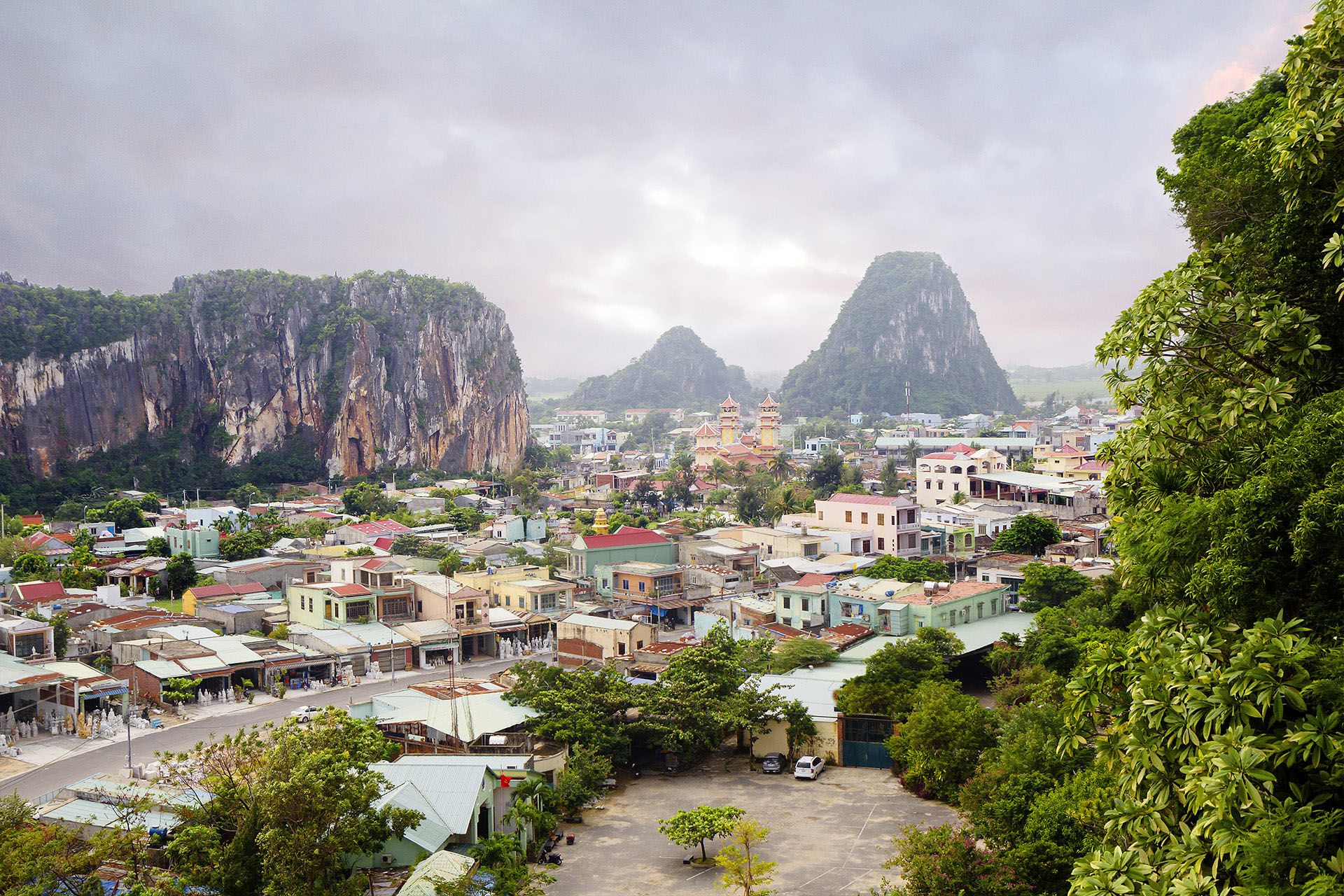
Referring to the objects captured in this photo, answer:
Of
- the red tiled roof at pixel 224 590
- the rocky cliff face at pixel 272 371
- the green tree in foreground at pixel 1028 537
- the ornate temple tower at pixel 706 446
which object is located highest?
the rocky cliff face at pixel 272 371

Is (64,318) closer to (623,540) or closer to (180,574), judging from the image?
(180,574)

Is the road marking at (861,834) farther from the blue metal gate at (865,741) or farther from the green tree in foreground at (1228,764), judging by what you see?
the green tree in foreground at (1228,764)

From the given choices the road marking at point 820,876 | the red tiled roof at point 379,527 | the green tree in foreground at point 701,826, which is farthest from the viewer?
the red tiled roof at point 379,527

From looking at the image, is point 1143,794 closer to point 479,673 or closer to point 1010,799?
point 1010,799

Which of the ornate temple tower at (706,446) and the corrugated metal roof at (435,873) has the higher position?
the ornate temple tower at (706,446)

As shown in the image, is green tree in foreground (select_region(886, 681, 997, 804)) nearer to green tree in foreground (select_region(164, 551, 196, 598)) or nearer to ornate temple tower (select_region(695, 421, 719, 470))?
green tree in foreground (select_region(164, 551, 196, 598))

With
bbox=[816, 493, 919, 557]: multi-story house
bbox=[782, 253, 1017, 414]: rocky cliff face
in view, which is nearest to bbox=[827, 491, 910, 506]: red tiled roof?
bbox=[816, 493, 919, 557]: multi-story house

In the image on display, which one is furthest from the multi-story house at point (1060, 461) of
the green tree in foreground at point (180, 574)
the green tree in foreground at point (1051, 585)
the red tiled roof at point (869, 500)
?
the green tree in foreground at point (180, 574)
